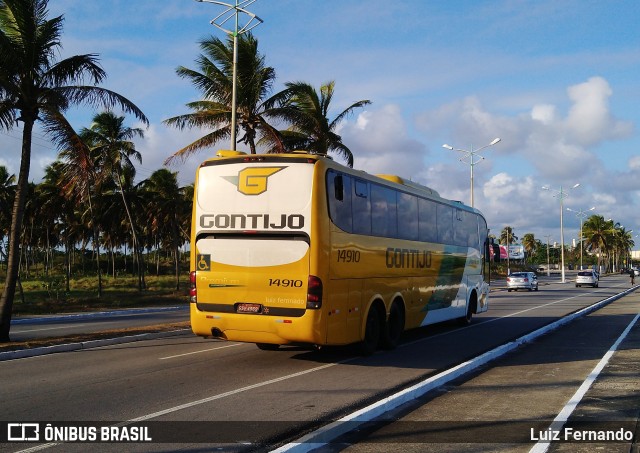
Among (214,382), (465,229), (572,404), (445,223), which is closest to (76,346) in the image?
(214,382)

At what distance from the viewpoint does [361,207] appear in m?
12.3

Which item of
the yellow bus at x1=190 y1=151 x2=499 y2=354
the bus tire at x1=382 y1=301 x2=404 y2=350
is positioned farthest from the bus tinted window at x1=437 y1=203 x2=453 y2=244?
the yellow bus at x1=190 y1=151 x2=499 y2=354

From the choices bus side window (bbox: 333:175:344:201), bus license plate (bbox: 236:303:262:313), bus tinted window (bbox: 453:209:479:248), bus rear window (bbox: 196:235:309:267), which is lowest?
bus license plate (bbox: 236:303:262:313)

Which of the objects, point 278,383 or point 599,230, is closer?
point 278,383

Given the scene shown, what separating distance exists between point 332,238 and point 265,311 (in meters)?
1.72

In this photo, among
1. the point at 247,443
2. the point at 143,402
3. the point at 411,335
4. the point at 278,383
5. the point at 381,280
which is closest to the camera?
the point at 247,443

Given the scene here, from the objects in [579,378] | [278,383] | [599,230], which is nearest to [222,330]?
[278,383]

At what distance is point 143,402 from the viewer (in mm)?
8281

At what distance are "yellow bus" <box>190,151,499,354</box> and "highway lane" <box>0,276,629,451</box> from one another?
73 centimetres

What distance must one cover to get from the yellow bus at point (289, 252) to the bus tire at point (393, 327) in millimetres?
45

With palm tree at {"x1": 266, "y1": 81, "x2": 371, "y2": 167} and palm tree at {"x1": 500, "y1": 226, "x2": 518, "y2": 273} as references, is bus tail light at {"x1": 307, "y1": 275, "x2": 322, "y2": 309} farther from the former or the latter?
palm tree at {"x1": 500, "y1": 226, "x2": 518, "y2": 273}

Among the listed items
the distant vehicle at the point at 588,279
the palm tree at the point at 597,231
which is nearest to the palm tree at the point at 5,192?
the distant vehicle at the point at 588,279

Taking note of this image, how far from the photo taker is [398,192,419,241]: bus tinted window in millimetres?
14284

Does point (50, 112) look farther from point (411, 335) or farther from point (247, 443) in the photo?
point (247, 443)
